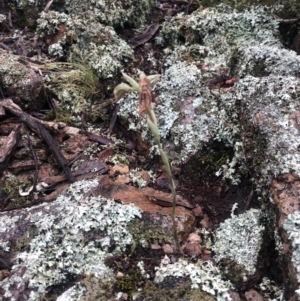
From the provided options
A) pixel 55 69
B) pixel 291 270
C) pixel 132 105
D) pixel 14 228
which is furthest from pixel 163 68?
pixel 291 270

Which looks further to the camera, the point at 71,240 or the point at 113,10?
the point at 113,10

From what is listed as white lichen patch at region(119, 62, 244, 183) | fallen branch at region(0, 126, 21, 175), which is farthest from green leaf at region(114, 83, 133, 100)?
fallen branch at region(0, 126, 21, 175)

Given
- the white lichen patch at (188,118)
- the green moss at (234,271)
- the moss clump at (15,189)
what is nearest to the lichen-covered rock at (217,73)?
the white lichen patch at (188,118)

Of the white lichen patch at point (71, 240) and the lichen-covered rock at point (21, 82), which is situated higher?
the lichen-covered rock at point (21, 82)

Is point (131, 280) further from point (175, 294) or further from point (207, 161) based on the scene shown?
point (207, 161)

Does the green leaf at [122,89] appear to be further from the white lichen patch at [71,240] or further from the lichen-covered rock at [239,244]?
the lichen-covered rock at [239,244]

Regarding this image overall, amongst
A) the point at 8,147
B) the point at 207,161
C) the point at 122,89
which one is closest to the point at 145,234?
the point at 207,161
